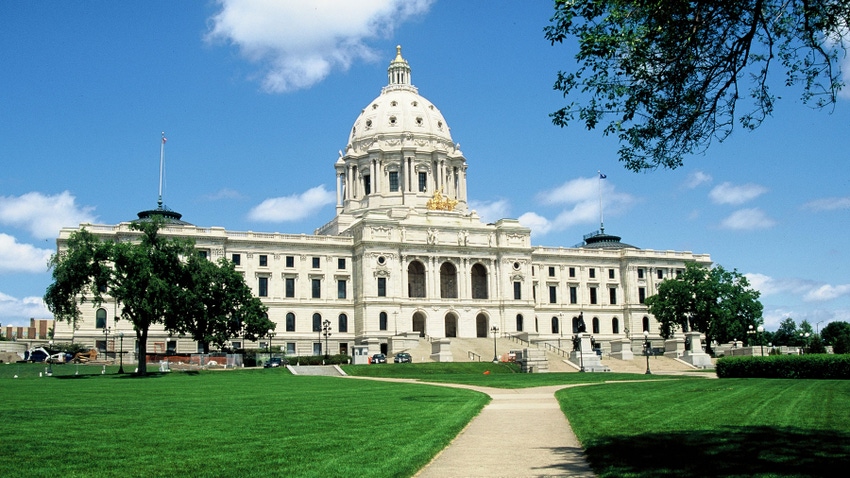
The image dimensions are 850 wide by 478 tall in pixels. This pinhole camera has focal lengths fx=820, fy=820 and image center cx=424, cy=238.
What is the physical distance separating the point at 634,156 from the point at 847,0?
4.86 metres

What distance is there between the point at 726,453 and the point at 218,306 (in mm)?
65705

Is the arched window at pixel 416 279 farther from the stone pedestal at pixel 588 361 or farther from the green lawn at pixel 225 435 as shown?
the green lawn at pixel 225 435

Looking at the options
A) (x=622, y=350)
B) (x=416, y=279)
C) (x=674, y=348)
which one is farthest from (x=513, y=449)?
(x=416, y=279)

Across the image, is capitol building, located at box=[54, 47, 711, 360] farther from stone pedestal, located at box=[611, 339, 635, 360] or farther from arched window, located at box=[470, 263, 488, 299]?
stone pedestal, located at box=[611, 339, 635, 360]

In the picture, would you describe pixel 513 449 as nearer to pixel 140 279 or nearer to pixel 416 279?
pixel 140 279

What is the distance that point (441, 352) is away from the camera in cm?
8206

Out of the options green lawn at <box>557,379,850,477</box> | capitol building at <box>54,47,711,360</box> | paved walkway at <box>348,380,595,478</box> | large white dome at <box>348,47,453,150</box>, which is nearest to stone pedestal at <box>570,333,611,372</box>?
capitol building at <box>54,47,711,360</box>

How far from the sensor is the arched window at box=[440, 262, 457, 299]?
107938 mm

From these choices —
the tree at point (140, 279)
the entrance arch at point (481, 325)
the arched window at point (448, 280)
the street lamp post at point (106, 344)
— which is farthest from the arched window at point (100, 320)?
the entrance arch at point (481, 325)

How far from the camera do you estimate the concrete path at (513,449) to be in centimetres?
1462

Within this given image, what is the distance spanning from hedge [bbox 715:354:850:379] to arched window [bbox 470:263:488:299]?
183 feet

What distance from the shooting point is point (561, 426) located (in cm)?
2189

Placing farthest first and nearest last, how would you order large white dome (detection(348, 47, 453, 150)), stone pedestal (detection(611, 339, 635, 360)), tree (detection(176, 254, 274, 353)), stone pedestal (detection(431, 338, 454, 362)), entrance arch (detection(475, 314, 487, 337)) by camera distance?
large white dome (detection(348, 47, 453, 150)) → entrance arch (detection(475, 314, 487, 337)) → stone pedestal (detection(611, 339, 635, 360)) → stone pedestal (detection(431, 338, 454, 362)) → tree (detection(176, 254, 274, 353))

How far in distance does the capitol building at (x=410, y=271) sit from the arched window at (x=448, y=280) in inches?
5.2
